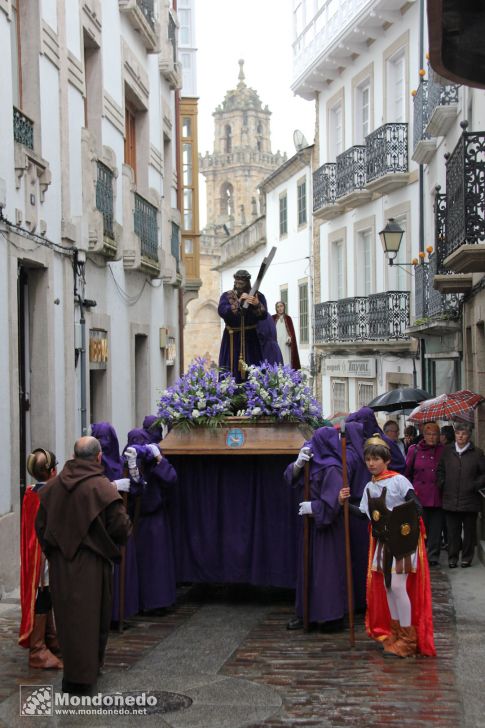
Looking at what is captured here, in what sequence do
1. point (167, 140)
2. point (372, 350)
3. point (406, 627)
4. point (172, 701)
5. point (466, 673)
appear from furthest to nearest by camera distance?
1. point (372, 350)
2. point (167, 140)
3. point (406, 627)
4. point (466, 673)
5. point (172, 701)

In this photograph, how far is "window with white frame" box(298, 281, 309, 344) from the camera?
32.6 metres

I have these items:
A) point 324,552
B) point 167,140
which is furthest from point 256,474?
point 167,140

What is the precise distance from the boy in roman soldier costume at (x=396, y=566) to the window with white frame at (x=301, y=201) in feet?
81.2

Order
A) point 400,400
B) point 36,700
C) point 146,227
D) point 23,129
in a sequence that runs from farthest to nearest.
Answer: point 146,227
point 400,400
point 23,129
point 36,700

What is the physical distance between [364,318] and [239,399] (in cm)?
1479

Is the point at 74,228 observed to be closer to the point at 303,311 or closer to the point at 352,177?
the point at 352,177

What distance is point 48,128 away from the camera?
1241cm

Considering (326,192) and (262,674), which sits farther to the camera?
(326,192)

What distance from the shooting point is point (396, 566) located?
26.2 ft

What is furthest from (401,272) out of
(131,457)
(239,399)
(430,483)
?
(131,457)

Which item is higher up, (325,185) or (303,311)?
(325,185)

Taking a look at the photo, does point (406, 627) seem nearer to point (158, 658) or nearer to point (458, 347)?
point (158, 658)

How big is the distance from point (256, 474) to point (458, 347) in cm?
799

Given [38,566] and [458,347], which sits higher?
[458,347]
